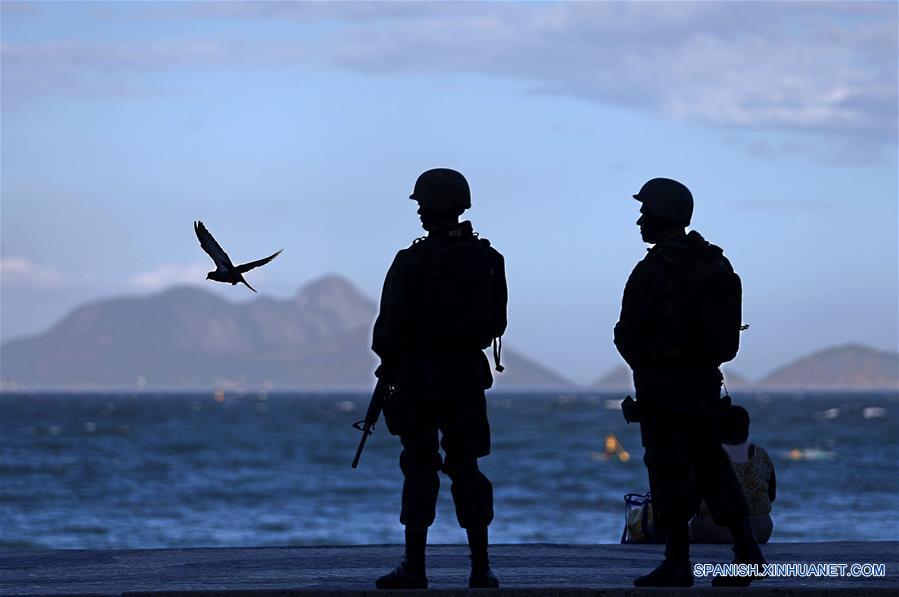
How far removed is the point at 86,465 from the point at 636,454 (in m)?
25.0

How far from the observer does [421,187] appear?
23.1ft

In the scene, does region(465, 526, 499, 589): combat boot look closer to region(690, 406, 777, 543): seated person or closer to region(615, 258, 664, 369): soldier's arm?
region(615, 258, 664, 369): soldier's arm

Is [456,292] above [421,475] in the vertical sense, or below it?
above

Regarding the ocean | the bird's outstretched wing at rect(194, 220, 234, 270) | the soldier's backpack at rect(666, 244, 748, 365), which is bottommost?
the ocean

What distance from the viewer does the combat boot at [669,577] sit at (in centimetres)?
674

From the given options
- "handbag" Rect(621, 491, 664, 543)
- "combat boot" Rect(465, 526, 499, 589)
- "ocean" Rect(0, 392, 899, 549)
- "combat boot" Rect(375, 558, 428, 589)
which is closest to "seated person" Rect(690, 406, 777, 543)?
"handbag" Rect(621, 491, 664, 543)

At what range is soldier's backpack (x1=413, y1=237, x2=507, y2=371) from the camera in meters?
6.88

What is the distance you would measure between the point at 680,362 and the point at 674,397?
156 mm

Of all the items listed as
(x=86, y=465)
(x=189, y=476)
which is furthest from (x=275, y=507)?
(x=86, y=465)

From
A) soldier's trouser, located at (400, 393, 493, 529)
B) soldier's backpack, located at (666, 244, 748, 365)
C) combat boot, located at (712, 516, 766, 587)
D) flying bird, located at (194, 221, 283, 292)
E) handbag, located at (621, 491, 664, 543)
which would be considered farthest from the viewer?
handbag, located at (621, 491, 664, 543)

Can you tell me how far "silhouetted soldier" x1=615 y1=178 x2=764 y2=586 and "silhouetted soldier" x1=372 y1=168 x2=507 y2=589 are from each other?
66cm

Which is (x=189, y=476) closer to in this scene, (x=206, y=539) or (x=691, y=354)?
(x=206, y=539)

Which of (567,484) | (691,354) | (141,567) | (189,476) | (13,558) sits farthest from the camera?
(189,476)

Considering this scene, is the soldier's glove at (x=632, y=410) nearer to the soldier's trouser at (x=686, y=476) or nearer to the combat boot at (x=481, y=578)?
the soldier's trouser at (x=686, y=476)
